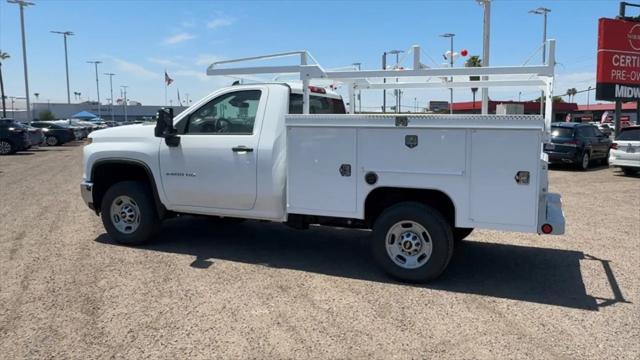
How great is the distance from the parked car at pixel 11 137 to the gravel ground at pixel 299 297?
19.5 m

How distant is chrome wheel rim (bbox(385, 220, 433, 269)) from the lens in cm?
570

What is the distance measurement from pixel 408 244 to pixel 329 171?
3.72 ft

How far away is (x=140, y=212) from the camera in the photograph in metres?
7.14

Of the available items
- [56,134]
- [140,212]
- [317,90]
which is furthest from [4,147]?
[317,90]

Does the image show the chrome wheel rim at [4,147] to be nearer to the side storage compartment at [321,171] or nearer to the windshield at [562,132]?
the windshield at [562,132]

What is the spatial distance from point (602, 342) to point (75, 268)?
532cm

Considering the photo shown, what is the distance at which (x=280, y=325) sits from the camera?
15.3ft

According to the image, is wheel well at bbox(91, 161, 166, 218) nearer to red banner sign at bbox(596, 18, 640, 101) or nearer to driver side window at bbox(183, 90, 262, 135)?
driver side window at bbox(183, 90, 262, 135)

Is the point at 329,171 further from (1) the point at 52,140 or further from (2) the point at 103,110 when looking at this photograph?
(2) the point at 103,110

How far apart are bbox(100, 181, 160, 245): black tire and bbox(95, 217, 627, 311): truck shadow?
0.69 ft

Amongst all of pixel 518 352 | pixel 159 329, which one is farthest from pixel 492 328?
pixel 159 329

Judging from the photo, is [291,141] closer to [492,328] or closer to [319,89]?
[319,89]

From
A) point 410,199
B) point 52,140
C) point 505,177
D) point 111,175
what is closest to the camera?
point 505,177

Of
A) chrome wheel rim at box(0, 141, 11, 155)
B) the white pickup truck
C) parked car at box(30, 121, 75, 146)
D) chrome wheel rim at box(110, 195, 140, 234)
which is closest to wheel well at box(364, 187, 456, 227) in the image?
the white pickup truck
